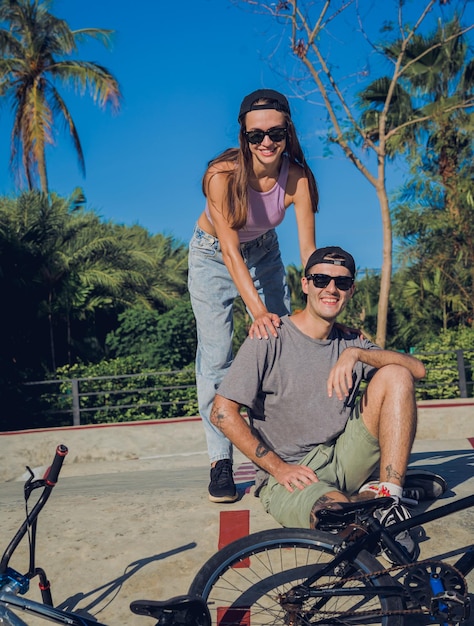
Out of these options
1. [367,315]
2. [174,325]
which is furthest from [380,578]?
[367,315]

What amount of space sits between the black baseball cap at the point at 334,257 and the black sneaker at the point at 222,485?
1.27 metres

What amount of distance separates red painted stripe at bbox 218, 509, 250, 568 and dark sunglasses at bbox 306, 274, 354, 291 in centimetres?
117

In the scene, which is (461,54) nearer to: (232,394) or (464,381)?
(464,381)

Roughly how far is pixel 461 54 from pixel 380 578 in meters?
17.2

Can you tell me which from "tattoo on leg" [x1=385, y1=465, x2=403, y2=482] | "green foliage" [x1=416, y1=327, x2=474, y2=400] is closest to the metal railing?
"green foliage" [x1=416, y1=327, x2=474, y2=400]

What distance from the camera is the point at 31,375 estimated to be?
475 inches

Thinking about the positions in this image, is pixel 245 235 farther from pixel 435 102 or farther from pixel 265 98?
pixel 435 102

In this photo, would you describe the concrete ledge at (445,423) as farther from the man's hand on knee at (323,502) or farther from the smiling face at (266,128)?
the man's hand on knee at (323,502)

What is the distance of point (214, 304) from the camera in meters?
3.80

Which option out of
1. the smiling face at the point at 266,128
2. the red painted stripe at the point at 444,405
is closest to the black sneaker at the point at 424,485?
the smiling face at the point at 266,128

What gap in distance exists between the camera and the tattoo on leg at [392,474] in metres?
2.73

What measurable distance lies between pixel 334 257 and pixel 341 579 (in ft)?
4.56

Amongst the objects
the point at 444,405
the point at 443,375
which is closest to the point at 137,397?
the point at 443,375

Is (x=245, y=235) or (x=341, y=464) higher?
(x=245, y=235)
